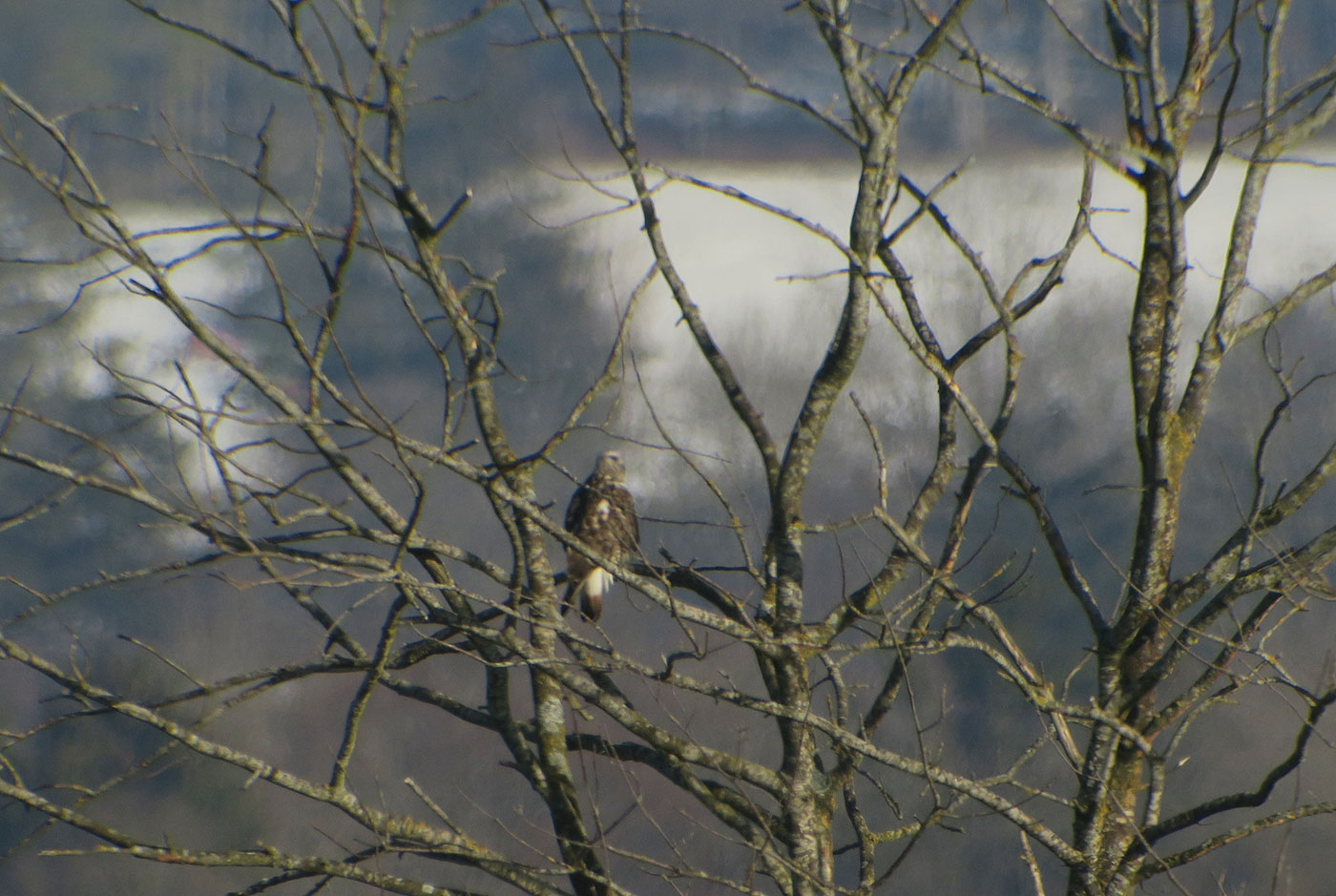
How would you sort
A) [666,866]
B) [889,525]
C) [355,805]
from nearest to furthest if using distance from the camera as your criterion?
1. [889,525]
2. [666,866]
3. [355,805]

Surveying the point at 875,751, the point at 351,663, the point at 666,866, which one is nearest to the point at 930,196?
the point at 875,751

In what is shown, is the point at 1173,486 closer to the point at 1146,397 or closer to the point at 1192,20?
the point at 1146,397

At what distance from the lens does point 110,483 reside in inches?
103

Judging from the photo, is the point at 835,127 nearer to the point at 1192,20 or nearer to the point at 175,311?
the point at 1192,20

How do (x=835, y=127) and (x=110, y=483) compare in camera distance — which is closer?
(x=110, y=483)

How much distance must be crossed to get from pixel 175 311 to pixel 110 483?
0.52 metres

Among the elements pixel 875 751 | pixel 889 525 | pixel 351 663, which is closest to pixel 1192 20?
pixel 889 525

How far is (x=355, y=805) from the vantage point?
8.98 ft

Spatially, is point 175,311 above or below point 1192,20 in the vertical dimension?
below

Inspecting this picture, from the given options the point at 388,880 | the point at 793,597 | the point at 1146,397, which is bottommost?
the point at 388,880

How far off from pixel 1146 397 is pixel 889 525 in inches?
54.4

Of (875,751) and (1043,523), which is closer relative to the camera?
(875,751)

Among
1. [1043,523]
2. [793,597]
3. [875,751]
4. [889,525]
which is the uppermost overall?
[1043,523]

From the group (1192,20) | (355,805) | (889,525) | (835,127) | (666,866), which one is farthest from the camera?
(1192,20)
